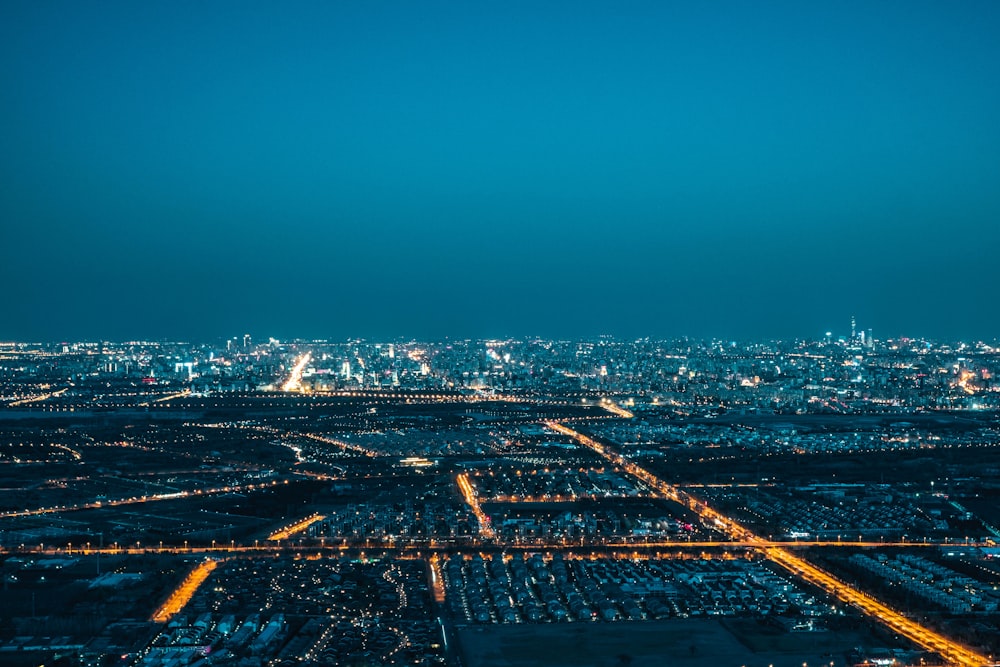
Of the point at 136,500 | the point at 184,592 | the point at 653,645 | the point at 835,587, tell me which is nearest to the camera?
the point at 653,645

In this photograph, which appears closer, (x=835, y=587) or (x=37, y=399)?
(x=835, y=587)

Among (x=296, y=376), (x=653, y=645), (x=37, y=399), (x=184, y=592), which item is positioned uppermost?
(x=296, y=376)

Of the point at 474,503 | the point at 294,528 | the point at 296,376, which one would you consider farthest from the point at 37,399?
the point at 294,528

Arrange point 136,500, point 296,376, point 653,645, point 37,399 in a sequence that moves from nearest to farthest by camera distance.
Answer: point 653,645, point 136,500, point 37,399, point 296,376

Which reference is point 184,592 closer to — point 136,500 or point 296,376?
point 136,500

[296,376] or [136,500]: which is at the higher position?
[296,376]

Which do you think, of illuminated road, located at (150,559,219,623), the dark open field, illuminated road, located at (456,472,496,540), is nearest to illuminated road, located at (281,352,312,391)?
illuminated road, located at (456,472,496,540)

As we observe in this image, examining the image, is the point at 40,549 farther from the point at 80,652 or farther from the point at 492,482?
the point at 492,482

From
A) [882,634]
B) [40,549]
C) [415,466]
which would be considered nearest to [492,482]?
[415,466]
